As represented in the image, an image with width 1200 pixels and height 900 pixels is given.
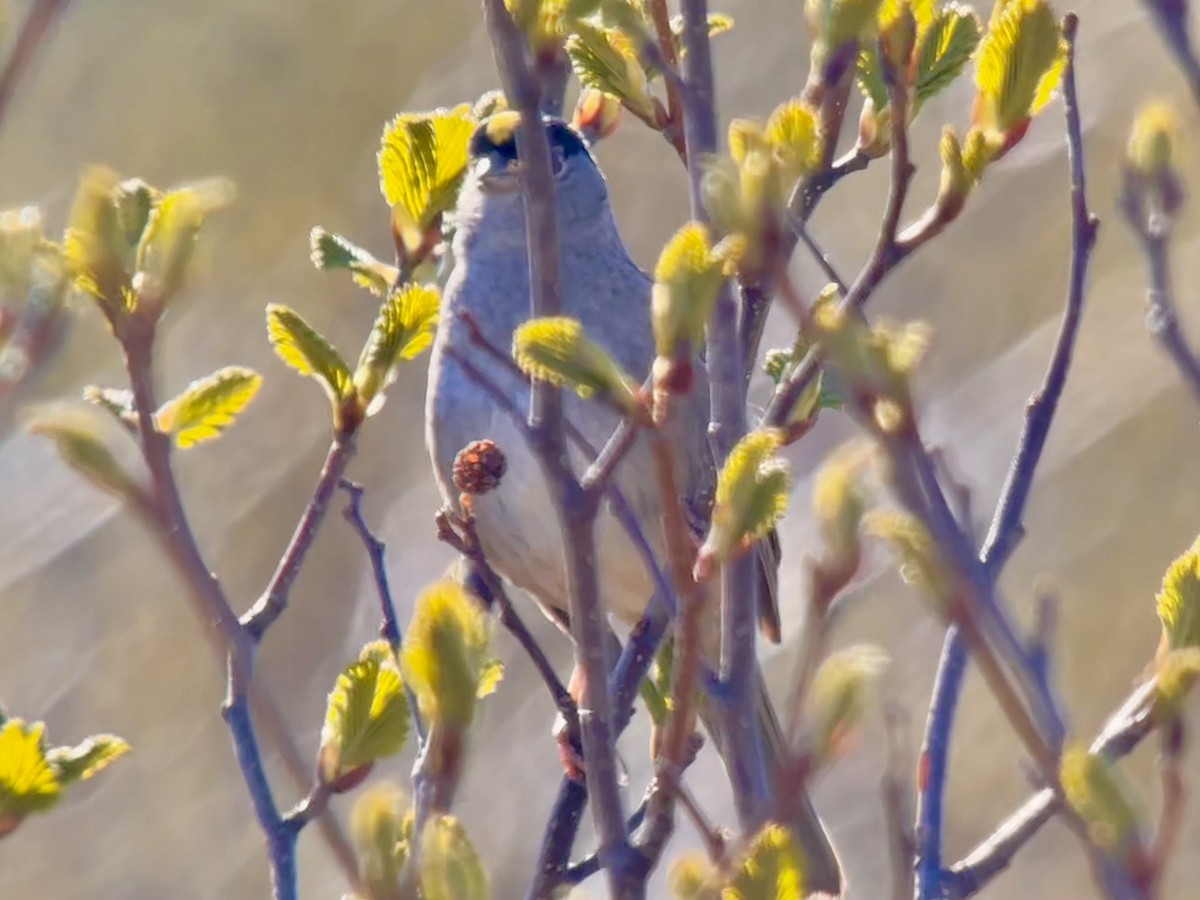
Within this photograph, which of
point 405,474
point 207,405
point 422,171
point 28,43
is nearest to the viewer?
point 28,43

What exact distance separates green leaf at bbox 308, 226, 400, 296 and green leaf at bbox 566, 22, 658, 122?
1.05 feet

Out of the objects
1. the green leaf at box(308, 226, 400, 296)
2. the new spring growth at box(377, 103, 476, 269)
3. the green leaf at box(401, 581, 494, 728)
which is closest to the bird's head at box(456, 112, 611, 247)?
the green leaf at box(308, 226, 400, 296)

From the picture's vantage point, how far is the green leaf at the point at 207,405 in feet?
5.27

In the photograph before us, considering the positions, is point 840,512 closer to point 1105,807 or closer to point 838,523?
point 838,523

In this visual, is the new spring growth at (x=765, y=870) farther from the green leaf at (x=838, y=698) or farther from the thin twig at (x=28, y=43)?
the thin twig at (x=28, y=43)

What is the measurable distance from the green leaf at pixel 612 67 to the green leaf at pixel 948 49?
259 millimetres

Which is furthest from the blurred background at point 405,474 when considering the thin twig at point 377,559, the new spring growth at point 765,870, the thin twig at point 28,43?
the thin twig at point 28,43

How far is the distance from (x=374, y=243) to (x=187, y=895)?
2.82 metres

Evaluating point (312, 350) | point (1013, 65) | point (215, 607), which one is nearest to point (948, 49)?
point (1013, 65)

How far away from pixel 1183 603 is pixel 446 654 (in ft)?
1.83

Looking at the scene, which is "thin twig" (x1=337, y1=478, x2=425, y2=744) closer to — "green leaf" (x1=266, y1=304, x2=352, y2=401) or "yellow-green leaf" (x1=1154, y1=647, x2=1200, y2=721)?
"green leaf" (x1=266, y1=304, x2=352, y2=401)

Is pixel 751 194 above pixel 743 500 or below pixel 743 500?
above

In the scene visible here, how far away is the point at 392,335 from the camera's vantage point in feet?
5.70

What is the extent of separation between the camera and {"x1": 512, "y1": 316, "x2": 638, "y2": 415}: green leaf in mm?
1158
